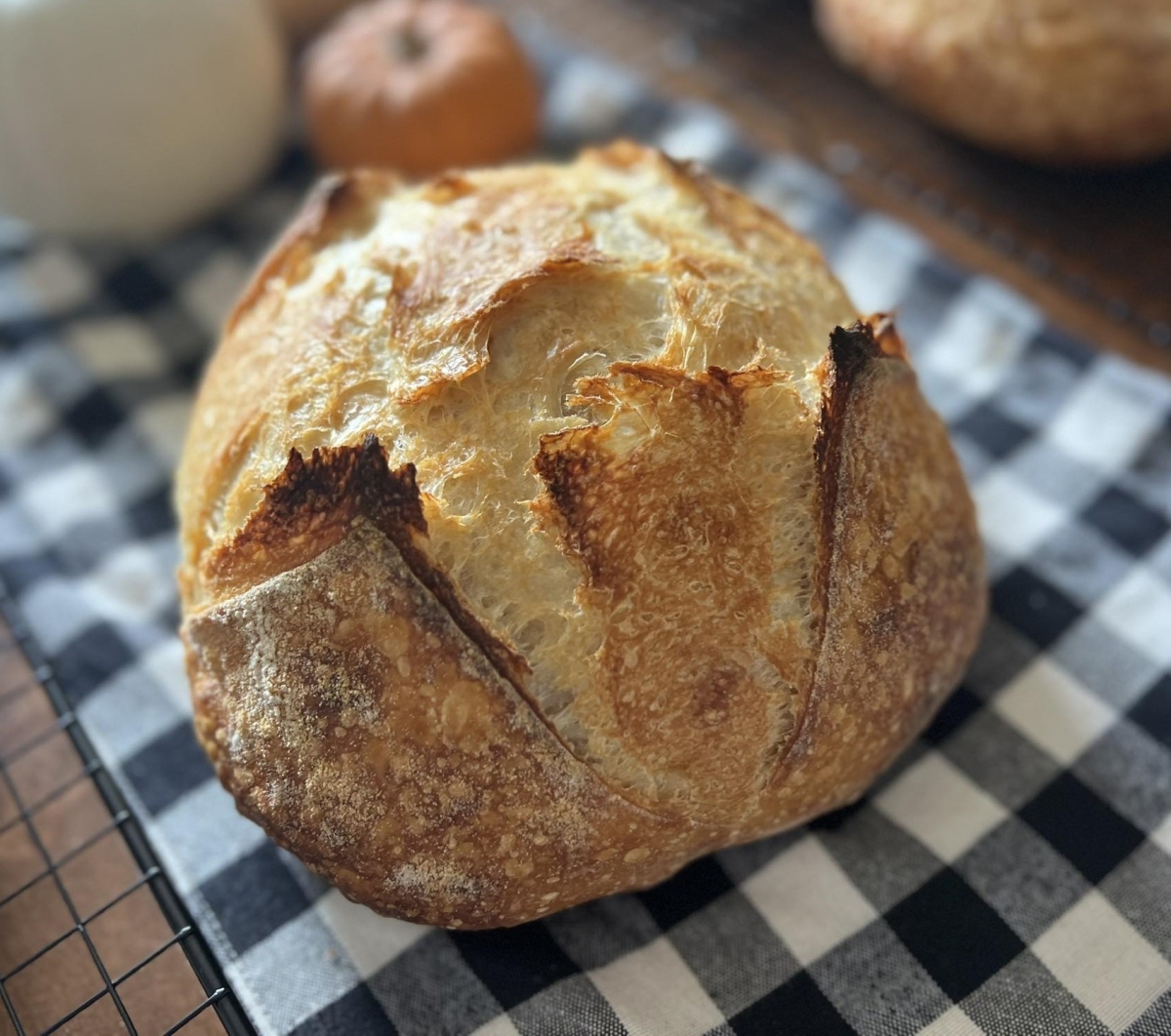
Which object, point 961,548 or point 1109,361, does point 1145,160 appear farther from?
point 961,548

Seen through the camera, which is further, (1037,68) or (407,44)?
(407,44)

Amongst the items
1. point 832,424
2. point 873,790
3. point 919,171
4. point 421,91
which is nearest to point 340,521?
point 832,424

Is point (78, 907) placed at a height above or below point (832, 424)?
below

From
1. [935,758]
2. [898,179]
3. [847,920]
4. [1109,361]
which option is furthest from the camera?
[898,179]

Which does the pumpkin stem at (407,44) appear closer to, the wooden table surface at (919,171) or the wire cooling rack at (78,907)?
the wooden table surface at (919,171)

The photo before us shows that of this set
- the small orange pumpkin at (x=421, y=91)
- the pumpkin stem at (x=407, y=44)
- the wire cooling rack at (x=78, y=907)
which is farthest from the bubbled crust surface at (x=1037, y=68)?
the wire cooling rack at (x=78, y=907)

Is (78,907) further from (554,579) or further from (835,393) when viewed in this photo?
(835,393)

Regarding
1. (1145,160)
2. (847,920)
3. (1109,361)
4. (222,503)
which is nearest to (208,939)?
(222,503)
